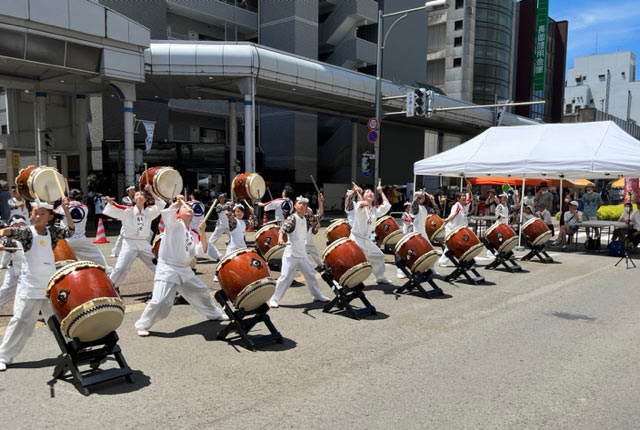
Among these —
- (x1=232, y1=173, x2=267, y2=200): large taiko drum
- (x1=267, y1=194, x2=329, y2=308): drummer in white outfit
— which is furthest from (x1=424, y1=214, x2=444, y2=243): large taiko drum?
(x1=267, y1=194, x2=329, y2=308): drummer in white outfit

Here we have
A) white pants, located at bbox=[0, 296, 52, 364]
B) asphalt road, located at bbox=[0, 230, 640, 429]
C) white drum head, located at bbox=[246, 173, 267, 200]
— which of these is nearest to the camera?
asphalt road, located at bbox=[0, 230, 640, 429]

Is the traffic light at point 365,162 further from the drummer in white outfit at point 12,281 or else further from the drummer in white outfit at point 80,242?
the drummer in white outfit at point 12,281

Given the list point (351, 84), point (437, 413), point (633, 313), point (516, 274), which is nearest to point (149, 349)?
point (437, 413)

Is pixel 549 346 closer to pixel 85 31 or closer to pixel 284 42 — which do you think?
pixel 85 31

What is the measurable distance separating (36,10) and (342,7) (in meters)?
20.5

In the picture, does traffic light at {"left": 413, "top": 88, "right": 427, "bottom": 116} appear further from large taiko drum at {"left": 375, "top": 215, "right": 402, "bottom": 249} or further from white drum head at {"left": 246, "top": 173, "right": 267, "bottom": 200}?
white drum head at {"left": 246, "top": 173, "right": 267, "bottom": 200}

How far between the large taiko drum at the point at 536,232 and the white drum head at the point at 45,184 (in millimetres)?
10237

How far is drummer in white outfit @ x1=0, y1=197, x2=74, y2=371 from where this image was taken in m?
4.96

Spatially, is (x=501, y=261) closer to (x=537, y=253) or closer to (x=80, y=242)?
(x=537, y=253)

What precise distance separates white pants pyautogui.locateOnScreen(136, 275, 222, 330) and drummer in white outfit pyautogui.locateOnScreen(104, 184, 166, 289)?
179 centimetres

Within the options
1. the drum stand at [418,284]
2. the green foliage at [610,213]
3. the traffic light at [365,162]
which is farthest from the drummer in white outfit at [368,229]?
the green foliage at [610,213]

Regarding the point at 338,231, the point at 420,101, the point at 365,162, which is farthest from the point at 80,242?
the point at 420,101

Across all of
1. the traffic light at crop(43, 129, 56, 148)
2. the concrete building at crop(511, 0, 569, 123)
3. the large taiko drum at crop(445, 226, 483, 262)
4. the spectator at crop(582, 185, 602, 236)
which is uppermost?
the concrete building at crop(511, 0, 569, 123)

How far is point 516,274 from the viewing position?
10656mm
